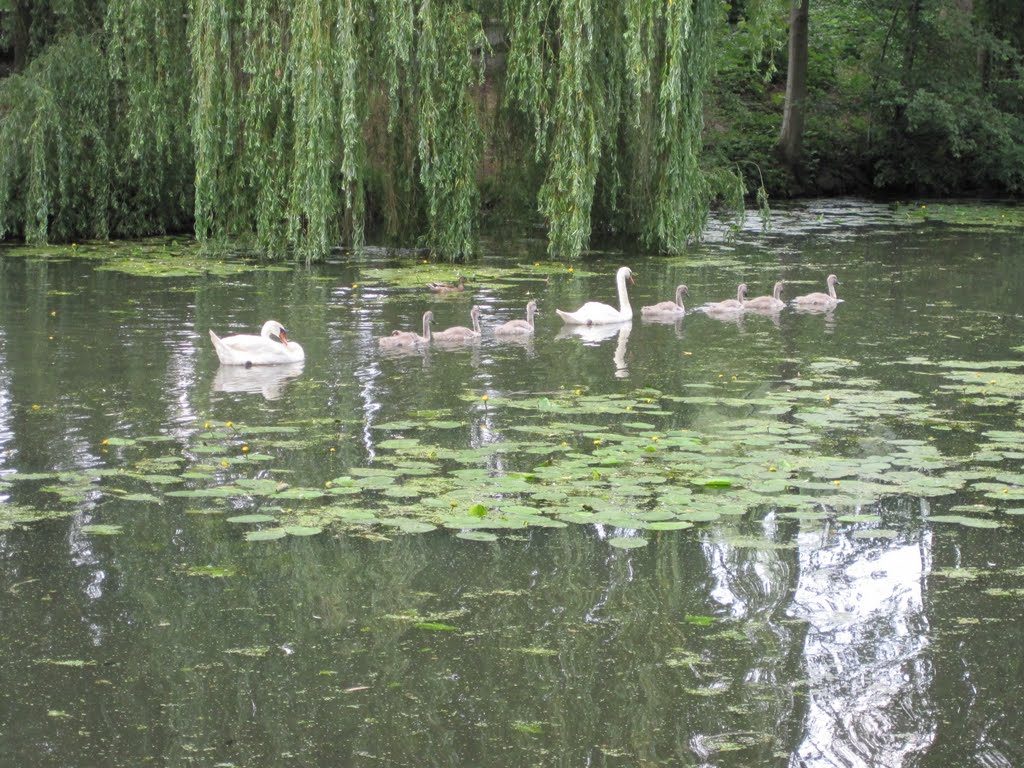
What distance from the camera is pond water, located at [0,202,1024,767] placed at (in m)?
4.73

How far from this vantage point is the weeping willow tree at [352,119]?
54.0 feet

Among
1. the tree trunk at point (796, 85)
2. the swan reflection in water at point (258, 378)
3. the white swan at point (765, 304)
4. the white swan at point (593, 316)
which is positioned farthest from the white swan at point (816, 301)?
the tree trunk at point (796, 85)

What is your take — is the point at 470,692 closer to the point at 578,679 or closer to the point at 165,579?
the point at 578,679

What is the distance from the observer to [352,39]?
16.0m

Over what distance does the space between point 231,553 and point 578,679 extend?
1.94m

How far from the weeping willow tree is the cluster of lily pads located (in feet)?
26.2

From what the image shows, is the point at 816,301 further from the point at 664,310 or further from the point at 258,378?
the point at 258,378

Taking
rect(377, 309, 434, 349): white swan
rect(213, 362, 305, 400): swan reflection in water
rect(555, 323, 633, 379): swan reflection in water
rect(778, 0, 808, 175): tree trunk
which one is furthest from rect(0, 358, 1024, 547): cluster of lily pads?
rect(778, 0, 808, 175): tree trunk

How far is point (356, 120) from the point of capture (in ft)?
54.1

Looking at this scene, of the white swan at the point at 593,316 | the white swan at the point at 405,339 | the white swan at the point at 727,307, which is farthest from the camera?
the white swan at the point at 727,307

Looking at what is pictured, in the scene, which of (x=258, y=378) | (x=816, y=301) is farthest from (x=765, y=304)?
(x=258, y=378)

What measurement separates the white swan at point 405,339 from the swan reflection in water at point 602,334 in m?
1.25

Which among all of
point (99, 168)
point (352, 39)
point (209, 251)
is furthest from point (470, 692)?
point (99, 168)

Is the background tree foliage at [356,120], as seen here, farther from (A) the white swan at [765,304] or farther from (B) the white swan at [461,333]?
(B) the white swan at [461,333]
